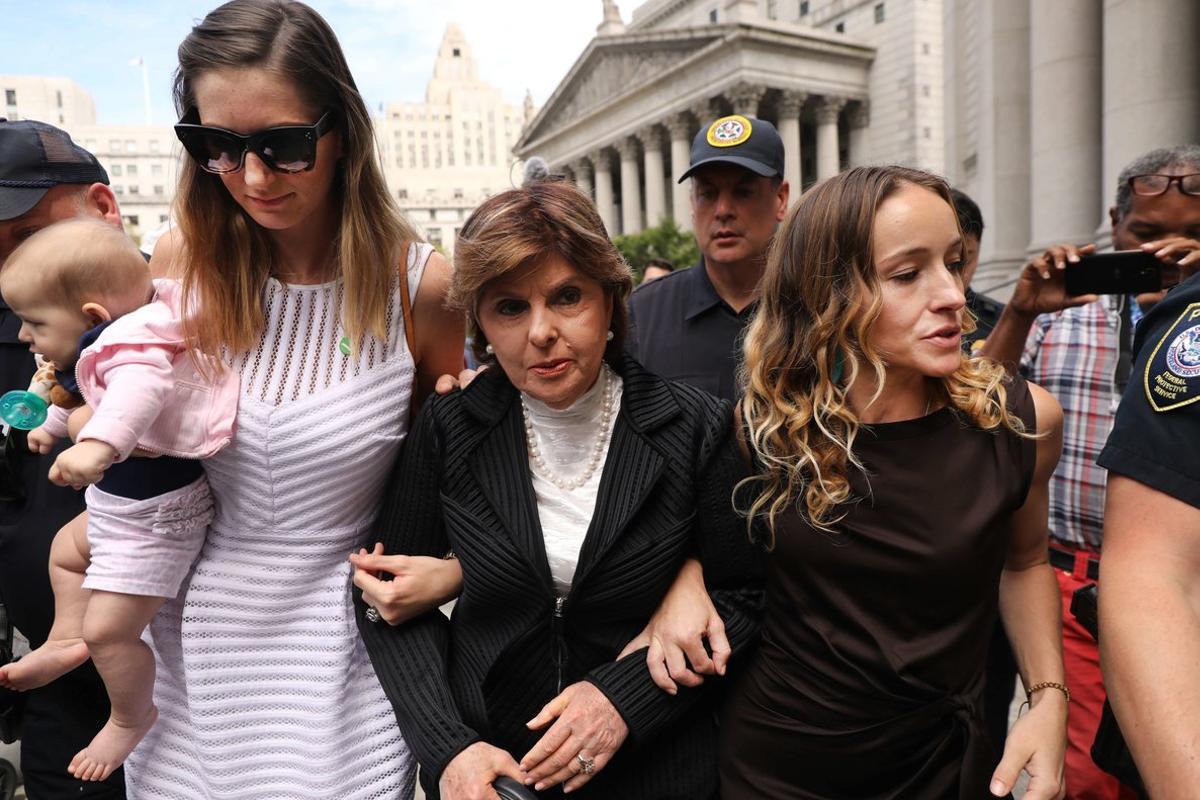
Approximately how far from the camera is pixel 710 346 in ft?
11.5

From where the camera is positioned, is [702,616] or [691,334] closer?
[702,616]

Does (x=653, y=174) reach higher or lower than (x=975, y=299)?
higher

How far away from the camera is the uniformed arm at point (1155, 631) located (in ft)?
4.35

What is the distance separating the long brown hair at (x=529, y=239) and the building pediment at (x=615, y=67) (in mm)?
39823

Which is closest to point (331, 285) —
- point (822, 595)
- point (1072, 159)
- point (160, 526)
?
point (160, 526)

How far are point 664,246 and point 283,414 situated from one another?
3469cm

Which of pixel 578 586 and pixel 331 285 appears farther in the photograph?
pixel 331 285

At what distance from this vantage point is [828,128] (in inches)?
1665

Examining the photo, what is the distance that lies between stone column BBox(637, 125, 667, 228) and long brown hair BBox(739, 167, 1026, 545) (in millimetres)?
42424

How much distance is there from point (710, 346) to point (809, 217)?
58.2 inches

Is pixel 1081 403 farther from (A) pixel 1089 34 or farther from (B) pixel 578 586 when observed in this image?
(A) pixel 1089 34

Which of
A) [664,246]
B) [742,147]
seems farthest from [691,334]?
[664,246]

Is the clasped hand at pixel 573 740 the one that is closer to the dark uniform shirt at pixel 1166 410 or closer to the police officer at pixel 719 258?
the dark uniform shirt at pixel 1166 410

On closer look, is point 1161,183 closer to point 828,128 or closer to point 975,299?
point 975,299
